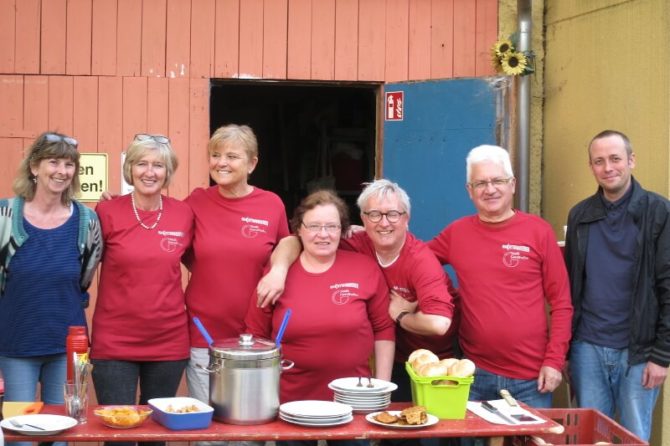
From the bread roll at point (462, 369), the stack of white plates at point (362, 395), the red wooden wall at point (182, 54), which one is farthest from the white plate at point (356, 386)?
the red wooden wall at point (182, 54)

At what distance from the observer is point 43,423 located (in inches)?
128

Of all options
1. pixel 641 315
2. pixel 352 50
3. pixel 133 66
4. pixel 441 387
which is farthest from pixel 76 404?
pixel 352 50

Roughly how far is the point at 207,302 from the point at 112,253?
0.50m

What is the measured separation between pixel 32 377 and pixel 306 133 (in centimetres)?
584

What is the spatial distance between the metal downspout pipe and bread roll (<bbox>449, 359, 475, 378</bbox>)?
8.05ft

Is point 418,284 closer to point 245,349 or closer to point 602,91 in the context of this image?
point 245,349

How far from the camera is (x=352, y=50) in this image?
19.4 feet

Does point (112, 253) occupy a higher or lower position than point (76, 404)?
higher

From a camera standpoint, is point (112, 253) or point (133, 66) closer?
point (112, 253)

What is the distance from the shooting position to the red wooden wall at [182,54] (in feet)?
18.5

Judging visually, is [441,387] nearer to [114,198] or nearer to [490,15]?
[114,198]

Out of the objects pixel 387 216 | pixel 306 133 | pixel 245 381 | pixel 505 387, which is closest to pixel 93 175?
pixel 387 216

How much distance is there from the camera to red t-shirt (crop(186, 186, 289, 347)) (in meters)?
4.07

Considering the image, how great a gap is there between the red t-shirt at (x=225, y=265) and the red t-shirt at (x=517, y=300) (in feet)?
3.35
